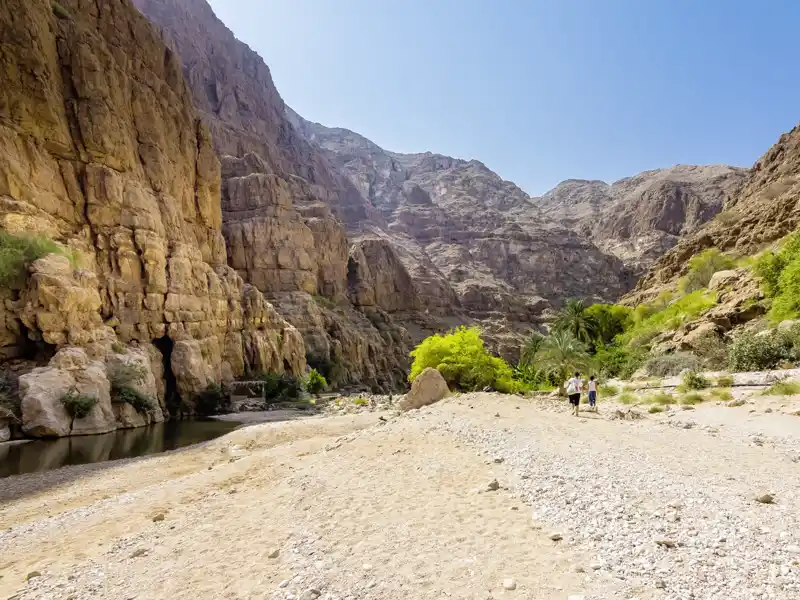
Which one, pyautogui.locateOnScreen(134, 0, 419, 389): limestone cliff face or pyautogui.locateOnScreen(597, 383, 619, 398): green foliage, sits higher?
pyautogui.locateOnScreen(134, 0, 419, 389): limestone cliff face

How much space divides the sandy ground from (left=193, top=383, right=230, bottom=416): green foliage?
28329 millimetres

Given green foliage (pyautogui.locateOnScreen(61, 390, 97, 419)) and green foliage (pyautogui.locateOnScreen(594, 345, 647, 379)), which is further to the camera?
green foliage (pyautogui.locateOnScreen(594, 345, 647, 379))

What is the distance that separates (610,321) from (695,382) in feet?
118

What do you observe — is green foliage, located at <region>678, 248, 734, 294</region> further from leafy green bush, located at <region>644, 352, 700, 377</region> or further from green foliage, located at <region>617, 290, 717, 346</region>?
leafy green bush, located at <region>644, 352, 700, 377</region>

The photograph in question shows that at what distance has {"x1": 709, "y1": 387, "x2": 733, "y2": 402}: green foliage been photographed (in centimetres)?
1839

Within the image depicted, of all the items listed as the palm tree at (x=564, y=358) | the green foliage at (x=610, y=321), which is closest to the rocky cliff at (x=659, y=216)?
the green foliage at (x=610, y=321)

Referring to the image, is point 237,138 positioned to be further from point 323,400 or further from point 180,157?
point 323,400

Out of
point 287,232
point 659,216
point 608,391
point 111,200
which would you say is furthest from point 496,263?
point 608,391

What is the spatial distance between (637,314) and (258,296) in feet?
156

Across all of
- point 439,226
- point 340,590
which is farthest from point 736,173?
point 340,590

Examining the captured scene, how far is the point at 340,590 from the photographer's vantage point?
5547 mm

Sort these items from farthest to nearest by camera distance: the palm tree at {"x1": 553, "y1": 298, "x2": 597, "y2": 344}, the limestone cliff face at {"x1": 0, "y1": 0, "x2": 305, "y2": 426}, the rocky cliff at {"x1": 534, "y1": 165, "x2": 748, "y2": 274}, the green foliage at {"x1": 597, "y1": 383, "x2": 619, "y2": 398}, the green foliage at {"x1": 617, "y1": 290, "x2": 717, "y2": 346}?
the rocky cliff at {"x1": 534, "y1": 165, "x2": 748, "y2": 274} → the palm tree at {"x1": 553, "y1": 298, "x2": 597, "y2": 344} → the green foliage at {"x1": 617, "y1": 290, "x2": 717, "y2": 346} → the limestone cliff face at {"x1": 0, "y1": 0, "x2": 305, "y2": 426} → the green foliage at {"x1": 597, "y1": 383, "x2": 619, "y2": 398}

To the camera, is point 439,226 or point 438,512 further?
point 439,226

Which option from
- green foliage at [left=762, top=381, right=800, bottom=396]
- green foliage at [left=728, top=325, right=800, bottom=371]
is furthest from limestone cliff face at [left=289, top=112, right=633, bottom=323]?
green foliage at [left=762, top=381, right=800, bottom=396]
